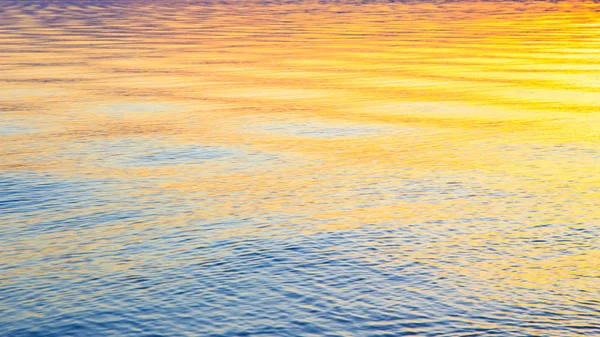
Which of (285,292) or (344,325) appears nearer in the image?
(344,325)

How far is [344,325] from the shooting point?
19.4 ft

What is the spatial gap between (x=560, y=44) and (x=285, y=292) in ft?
67.6

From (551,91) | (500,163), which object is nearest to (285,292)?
(500,163)

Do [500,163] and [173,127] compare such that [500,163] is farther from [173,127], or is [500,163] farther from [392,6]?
[392,6]

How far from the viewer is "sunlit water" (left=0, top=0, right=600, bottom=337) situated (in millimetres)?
6199

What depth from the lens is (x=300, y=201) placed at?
8.84 m

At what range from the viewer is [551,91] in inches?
623

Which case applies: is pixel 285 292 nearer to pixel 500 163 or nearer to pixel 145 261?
pixel 145 261

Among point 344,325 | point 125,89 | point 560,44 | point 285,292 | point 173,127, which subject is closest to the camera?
point 344,325

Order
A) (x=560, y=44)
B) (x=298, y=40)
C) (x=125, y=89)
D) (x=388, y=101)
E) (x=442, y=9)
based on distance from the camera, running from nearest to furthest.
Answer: (x=388, y=101) < (x=125, y=89) < (x=560, y=44) < (x=298, y=40) < (x=442, y=9)

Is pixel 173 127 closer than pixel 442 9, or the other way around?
pixel 173 127

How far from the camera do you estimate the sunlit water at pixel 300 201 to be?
20.3 ft

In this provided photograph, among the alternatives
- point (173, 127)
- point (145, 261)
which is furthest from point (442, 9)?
point (145, 261)

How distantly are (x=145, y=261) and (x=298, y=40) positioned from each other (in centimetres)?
2105
